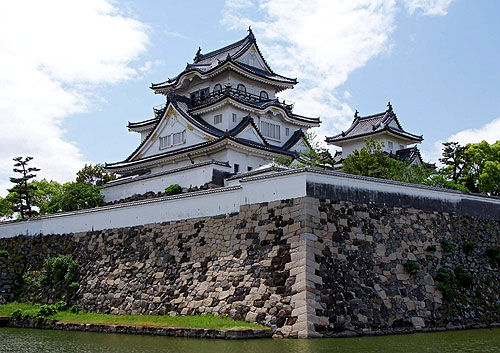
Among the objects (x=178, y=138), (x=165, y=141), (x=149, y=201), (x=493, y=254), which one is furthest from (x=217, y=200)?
(x=165, y=141)

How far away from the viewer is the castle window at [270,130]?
37.7 m

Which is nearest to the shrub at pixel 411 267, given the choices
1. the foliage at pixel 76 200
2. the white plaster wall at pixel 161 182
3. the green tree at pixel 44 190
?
the white plaster wall at pixel 161 182

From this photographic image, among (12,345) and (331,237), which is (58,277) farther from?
(331,237)

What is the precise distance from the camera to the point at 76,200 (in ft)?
108

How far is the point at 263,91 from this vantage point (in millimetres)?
39688

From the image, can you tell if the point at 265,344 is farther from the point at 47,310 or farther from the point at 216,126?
the point at 216,126

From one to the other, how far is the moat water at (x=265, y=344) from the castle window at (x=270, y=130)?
20123 mm

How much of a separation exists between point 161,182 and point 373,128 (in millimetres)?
17607

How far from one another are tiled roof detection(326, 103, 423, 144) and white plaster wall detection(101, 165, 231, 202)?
16040 mm

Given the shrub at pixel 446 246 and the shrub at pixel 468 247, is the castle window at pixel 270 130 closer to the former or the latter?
the shrub at pixel 468 247

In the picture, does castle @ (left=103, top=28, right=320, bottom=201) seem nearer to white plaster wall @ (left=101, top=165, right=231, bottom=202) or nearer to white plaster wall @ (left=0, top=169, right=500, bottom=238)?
white plaster wall @ (left=101, top=165, right=231, bottom=202)

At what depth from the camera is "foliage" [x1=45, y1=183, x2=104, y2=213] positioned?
32.8m

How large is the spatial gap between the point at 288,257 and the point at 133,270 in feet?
26.1

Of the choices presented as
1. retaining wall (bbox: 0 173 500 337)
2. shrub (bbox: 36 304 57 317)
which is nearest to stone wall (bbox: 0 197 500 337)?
retaining wall (bbox: 0 173 500 337)
